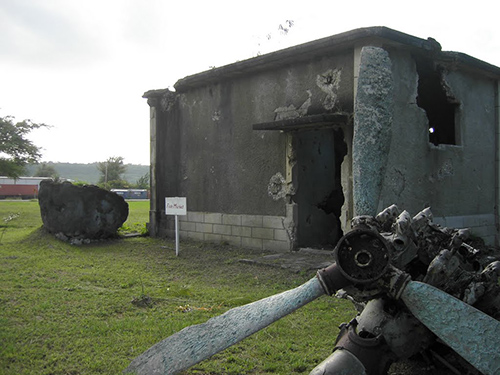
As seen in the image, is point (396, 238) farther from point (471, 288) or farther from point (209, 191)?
point (209, 191)

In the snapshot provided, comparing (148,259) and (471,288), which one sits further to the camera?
(148,259)

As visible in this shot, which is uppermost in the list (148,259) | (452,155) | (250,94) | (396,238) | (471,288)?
(250,94)

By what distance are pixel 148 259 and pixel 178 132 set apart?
161 inches

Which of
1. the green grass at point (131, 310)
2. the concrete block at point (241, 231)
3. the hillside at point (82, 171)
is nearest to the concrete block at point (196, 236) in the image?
the concrete block at point (241, 231)

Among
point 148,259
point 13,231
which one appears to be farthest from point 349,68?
point 13,231

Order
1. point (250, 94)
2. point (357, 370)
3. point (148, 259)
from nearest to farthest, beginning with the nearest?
point (357, 370), point (148, 259), point (250, 94)

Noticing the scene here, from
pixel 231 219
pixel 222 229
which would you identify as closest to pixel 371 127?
pixel 231 219

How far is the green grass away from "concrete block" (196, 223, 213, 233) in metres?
1.16

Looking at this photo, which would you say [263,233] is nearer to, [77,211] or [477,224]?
[477,224]

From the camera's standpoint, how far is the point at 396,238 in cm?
303

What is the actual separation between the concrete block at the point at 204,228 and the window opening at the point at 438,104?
5634 mm

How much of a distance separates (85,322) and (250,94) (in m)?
6.44

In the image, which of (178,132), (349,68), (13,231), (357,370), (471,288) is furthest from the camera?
(13,231)

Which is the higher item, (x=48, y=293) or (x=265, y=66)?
(x=265, y=66)
